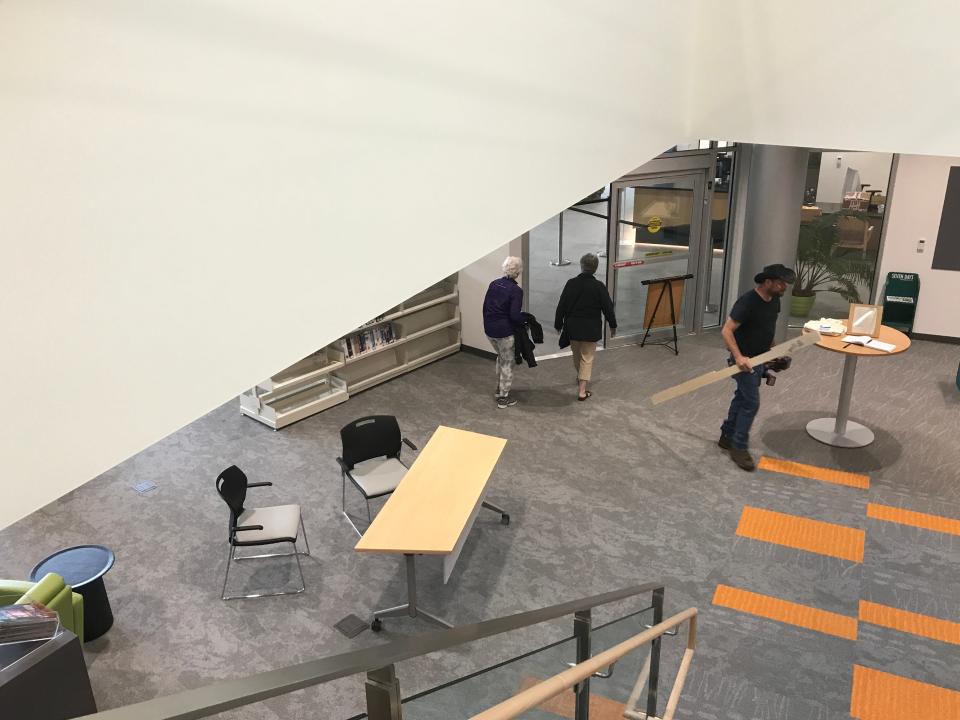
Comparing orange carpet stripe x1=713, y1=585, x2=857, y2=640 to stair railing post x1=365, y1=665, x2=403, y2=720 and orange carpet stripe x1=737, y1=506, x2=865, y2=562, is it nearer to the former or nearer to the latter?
orange carpet stripe x1=737, y1=506, x2=865, y2=562

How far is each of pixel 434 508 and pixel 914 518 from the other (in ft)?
13.0

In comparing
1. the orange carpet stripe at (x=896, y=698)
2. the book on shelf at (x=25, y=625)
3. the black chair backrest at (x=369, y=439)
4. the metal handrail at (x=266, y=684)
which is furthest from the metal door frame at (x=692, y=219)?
the metal handrail at (x=266, y=684)

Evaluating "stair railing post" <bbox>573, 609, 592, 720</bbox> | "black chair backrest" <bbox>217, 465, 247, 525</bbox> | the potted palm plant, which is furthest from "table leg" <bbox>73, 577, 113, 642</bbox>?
the potted palm plant

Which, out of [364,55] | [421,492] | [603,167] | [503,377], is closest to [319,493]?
[421,492]

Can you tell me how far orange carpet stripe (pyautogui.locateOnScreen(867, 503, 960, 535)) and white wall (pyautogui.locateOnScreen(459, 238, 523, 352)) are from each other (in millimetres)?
4384

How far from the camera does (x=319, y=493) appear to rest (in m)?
6.79

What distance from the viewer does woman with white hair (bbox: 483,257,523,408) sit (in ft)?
24.9

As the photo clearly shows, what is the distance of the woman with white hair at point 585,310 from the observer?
7848mm

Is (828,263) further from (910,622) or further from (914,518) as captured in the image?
(910,622)

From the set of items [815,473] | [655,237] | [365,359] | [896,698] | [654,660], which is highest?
[655,237]

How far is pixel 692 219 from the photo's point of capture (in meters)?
9.55

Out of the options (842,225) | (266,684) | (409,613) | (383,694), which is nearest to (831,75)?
(383,694)

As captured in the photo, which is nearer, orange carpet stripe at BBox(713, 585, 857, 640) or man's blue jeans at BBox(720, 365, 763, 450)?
orange carpet stripe at BBox(713, 585, 857, 640)

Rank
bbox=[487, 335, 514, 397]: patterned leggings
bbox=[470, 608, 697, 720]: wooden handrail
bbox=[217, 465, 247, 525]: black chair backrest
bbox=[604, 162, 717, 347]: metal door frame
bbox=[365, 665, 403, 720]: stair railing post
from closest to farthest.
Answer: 1. bbox=[365, 665, 403, 720]: stair railing post
2. bbox=[470, 608, 697, 720]: wooden handrail
3. bbox=[217, 465, 247, 525]: black chair backrest
4. bbox=[487, 335, 514, 397]: patterned leggings
5. bbox=[604, 162, 717, 347]: metal door frame
